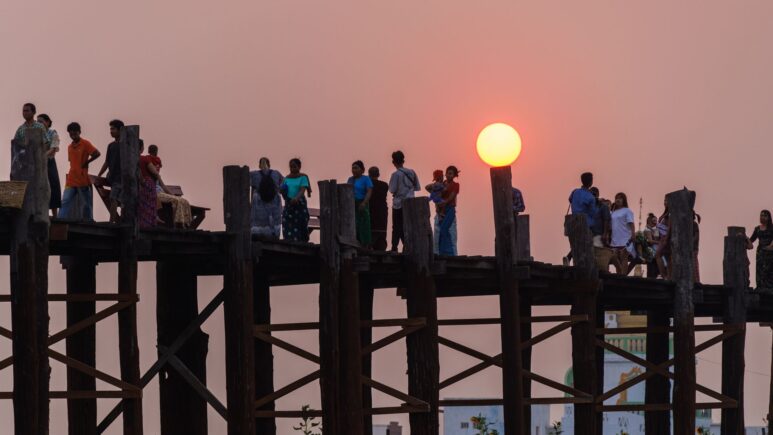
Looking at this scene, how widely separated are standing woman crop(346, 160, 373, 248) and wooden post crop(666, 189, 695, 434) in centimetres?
454

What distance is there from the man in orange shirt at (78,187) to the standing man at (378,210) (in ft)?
13.8

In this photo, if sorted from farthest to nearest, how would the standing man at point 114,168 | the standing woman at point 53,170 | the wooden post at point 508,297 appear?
the wooden post at point 508,297
the standing man at point 114,168
the standing woman at point 53,170

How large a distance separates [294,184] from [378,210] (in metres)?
1.39

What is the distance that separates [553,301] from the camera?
33.0m

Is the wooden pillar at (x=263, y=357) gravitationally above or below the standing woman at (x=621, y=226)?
below

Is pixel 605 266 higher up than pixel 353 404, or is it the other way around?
pixel 605 266

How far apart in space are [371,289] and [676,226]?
413 cm

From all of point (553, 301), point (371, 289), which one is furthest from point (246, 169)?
point (553, 301)

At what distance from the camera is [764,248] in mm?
30094

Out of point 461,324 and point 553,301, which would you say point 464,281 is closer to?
point 461,324

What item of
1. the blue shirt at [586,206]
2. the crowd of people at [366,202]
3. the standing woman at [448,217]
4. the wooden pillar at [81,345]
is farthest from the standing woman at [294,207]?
the blue shirt at [586,206]

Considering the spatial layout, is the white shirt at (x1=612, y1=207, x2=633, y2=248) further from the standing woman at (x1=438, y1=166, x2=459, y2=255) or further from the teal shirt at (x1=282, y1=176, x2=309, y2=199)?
the teal shirt at (x1=282, y1=176, x2=309, y2=199)

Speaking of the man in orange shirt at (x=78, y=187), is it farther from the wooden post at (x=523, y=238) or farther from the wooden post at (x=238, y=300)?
the wooden post at (x=523, y=238)

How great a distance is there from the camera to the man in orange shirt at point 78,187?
78.1 feet
